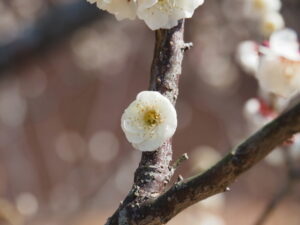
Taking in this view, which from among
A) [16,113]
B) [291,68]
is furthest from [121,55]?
[291,68]

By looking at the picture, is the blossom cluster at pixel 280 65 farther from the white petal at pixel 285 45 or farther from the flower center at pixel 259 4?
the flower center at pixel 259 4

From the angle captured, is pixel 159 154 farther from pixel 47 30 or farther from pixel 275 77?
pixel 47 30

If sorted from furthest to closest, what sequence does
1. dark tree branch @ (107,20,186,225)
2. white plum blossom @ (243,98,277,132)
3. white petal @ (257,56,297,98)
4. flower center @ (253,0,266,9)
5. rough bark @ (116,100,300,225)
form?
flower center @ (253,0,266,9) → white plum blossom @ (243,98,277,132) → white petal @ (257,56,297,98) → dark tree branch @ (107,20,186,225) → rough bark @ (116,100,300,225)

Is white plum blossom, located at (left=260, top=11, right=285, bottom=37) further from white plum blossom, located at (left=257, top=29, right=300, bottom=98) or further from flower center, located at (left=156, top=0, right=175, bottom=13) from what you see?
flower center, located at (left=156, top=0, right=175, bottom=13)

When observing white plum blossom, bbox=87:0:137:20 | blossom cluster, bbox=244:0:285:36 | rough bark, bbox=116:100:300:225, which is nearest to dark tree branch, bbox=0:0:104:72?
blossom cluster, bbox=244:0:285:36

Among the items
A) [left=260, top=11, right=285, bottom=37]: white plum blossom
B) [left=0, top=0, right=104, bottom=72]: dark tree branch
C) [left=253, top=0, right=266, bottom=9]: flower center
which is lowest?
[left=260, top=11, right=285, bottom=37]: white plum blossom

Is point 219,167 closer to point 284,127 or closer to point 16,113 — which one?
point 284,127
